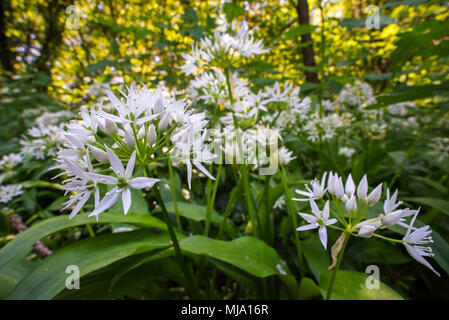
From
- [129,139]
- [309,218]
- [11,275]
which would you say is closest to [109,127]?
[129,139]

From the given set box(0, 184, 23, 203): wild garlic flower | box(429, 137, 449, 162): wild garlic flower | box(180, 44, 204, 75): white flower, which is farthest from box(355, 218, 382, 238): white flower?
box(0, 184, 23, 203): wild garlic flower

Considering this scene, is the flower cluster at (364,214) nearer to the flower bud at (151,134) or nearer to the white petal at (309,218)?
the white petal at (309,218)

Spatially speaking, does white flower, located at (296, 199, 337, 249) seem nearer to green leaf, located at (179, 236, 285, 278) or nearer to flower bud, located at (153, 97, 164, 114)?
green leaf, located at (179, 236, 285, 278)

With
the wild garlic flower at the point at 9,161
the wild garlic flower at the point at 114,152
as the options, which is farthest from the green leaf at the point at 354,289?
the wild garlic flower at the point at 9,161

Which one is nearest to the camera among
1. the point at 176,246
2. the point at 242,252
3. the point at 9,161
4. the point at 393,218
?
the point at 393,218

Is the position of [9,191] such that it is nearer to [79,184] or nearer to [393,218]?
[79,184]
